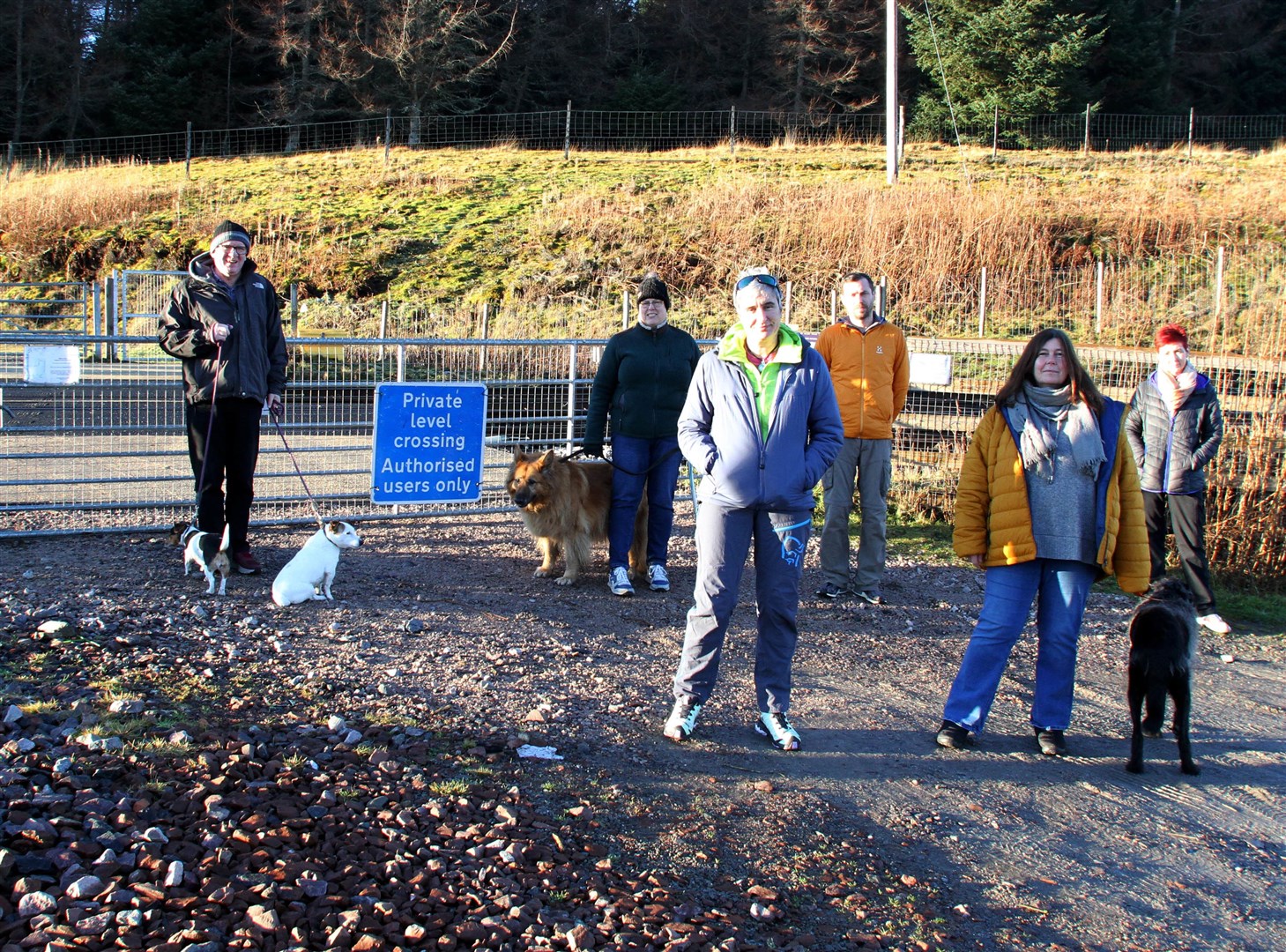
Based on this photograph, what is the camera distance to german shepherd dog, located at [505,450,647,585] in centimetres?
705

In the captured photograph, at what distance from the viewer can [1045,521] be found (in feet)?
14.6

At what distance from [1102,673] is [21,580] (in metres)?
6.58

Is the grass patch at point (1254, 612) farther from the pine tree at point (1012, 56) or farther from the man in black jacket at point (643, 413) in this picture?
the pine tree at point (1012, 56)

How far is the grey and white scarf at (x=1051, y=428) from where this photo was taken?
4.42 m

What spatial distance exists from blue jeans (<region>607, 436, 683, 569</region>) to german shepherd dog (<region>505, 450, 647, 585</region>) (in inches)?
8.4

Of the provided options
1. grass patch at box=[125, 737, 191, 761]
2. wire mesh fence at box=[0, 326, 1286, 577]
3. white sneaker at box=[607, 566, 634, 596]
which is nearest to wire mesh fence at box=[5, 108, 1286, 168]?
wire mesh fence at box=[0, 326, 1286, 577]

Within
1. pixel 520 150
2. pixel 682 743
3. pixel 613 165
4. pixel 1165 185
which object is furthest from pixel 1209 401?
pixel 520 150

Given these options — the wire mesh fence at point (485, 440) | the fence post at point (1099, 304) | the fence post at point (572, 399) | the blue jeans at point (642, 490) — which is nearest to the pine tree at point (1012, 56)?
the fence post at point (1099, 304)

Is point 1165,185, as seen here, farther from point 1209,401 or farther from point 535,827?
point 535,827

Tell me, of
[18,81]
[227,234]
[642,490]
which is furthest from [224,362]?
[18,81]

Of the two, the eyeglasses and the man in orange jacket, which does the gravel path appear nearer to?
the man in orange jacket

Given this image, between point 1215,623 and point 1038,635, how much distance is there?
10.4ft

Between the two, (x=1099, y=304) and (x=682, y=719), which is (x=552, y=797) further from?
(x=1099, y=304)

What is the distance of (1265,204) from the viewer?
21625 millimetres
